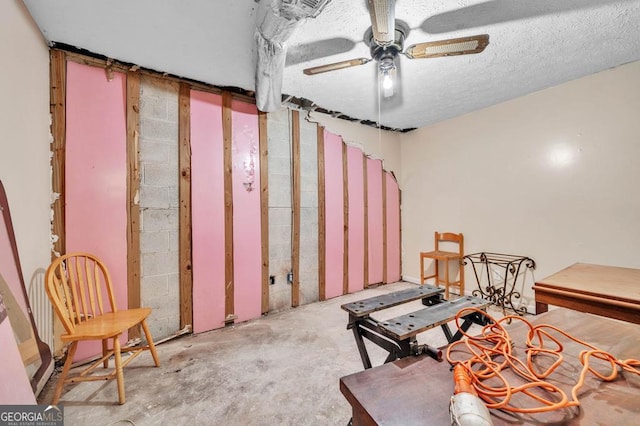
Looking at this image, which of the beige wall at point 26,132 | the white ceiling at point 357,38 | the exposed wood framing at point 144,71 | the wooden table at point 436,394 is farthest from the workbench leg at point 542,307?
the beige wall at point 26,132

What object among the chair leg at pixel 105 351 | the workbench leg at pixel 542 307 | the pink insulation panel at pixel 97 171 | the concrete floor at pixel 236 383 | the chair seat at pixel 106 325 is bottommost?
the concrete floor at pixel 236 383

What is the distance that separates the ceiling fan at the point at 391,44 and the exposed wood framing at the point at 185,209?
1.25 m

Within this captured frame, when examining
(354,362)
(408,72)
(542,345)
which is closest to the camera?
(542,345)

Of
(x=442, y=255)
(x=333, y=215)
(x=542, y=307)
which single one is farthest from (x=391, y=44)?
(x=442, y=255)

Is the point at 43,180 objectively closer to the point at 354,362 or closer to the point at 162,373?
the point at 162,373

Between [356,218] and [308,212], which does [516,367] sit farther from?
[356,218]

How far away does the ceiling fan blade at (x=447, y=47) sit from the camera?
1548 mm

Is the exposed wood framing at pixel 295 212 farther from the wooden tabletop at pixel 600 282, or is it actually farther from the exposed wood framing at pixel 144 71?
the wooden tabletop at pixel 600 282

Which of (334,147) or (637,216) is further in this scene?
(334,147)

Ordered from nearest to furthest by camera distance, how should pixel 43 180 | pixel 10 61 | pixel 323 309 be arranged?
pixel 10 61
pixel 43 180
pixel 323 309

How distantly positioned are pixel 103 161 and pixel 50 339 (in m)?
1.31

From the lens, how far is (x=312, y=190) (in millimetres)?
3219

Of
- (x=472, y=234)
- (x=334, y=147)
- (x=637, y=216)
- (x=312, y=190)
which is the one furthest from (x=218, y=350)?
(x=637, y=216)

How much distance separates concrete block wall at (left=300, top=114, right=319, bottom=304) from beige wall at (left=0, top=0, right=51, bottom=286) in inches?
85.4
